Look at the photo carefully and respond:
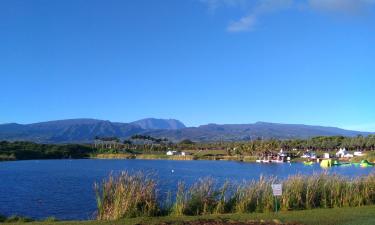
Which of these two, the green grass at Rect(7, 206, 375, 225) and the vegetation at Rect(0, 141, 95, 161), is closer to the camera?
the green grass at Rect(7, 206, 375, 225)

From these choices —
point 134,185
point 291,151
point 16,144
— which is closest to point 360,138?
point 291,151

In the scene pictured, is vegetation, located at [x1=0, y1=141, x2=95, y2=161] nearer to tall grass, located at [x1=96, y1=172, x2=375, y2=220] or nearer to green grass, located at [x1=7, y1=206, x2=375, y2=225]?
tall grass, located at [x1=96, y1=172, x2=375, y2=220]

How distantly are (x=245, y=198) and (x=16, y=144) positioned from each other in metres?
192

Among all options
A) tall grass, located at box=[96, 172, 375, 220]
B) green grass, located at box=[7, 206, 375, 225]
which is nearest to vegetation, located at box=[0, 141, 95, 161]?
tall grass, located at box=[96, 172, 375, 220]

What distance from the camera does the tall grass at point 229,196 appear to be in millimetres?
19062

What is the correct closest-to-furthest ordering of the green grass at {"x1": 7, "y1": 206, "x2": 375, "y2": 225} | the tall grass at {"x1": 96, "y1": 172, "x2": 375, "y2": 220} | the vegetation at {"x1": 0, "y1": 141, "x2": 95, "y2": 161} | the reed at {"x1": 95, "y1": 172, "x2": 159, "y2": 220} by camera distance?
1. the green grass at {"x1": 7, "y1": 206, "x2": 375, "y2": 225}
2. the reed at {"x1": 95, "y1": 172, "x2": 159, "y2": 220}
3. the tall grass at {"x1": 96, "y1": 172, "x2": 375, "y2": 220}
4. the vegetation at {"x1": 0, "y1": 141, "x2": 95, "y2": 161}

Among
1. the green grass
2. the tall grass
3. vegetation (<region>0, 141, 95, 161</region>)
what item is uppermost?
vegetation (<region>0, 141, 95, 161</region>)

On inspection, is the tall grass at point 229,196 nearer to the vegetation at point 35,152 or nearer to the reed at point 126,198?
the reed at point 126,198

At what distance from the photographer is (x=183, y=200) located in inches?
789

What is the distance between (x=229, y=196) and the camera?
21.2 metres

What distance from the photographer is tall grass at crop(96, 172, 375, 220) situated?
1906 cm

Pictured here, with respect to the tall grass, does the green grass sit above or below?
below

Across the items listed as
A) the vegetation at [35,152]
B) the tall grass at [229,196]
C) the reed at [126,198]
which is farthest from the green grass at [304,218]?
the vegetation at [35,152]

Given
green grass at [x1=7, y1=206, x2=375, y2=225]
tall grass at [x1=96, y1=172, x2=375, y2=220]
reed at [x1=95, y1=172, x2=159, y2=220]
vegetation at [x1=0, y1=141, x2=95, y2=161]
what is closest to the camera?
green grass at [x1=7, y1=206, x2=375, y2=225]
